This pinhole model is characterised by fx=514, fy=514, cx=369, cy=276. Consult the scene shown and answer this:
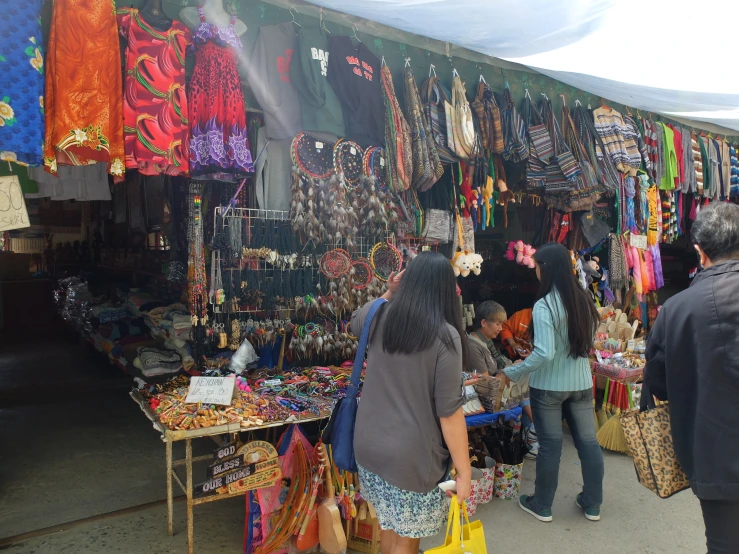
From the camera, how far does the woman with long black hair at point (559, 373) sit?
10.2 feet

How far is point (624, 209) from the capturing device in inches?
211

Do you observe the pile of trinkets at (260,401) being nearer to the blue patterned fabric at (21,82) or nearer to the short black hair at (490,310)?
the short black hair at (490,310)

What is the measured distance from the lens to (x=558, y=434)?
324 centimetres

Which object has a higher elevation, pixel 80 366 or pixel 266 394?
pixel 266 394

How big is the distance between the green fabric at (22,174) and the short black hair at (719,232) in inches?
131

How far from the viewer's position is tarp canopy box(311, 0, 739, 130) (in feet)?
10.4

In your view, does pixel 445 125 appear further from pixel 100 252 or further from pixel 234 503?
pixel 100 252

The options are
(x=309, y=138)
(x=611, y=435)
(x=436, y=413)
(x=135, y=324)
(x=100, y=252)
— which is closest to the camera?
(x=436, y=413)

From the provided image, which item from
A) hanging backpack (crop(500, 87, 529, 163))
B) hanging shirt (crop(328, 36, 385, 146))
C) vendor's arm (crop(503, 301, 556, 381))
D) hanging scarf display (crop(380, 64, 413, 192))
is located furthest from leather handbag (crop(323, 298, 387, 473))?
hanging backpack (crop(500, 87, 529, 163))

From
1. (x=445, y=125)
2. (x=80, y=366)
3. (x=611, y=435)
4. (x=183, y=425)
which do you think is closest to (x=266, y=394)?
(x=183, y=425)

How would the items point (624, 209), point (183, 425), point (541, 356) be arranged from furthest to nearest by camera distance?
point (624, 209) → point (541, 356) → point (183, 425)

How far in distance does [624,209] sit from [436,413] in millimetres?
4265

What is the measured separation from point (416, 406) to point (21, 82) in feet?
7.95

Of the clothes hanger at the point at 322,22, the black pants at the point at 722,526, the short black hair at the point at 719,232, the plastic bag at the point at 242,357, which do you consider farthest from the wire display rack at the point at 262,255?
the black pants at the point at 722,526
